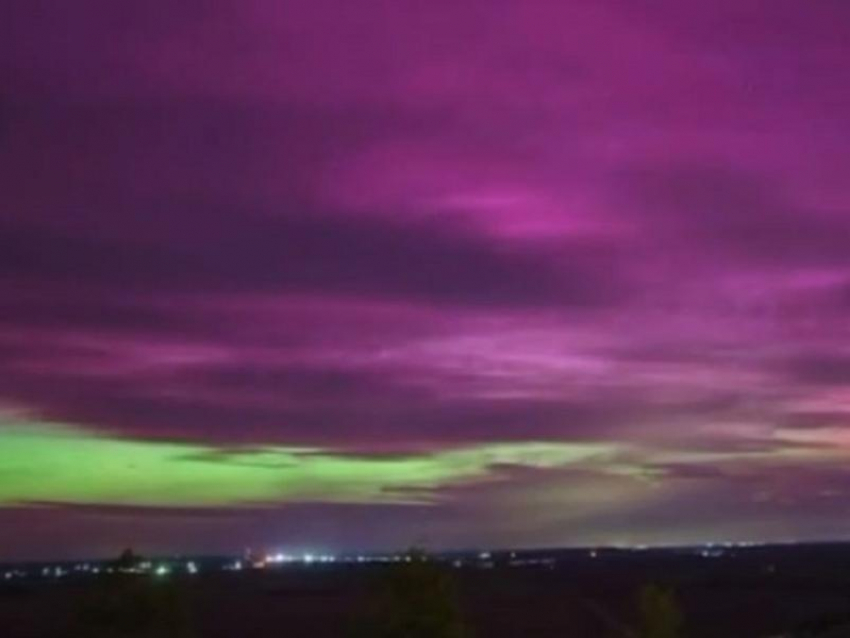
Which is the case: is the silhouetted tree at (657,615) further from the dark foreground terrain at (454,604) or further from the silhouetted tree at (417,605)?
the silhouetted tree at (417,605)

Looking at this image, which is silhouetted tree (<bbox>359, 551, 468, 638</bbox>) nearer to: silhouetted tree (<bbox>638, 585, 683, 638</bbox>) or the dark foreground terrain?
the dark foreground terrain

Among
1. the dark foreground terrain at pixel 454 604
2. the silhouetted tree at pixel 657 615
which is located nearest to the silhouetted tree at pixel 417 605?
the dark foreground terrain at pixel 454 604

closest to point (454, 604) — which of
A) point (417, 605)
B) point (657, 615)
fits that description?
point (417, 605)

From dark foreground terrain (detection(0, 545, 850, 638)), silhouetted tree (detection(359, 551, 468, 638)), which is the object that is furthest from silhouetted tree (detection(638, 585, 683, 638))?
silhouetted tree (detection(359, 551, 468, 638))

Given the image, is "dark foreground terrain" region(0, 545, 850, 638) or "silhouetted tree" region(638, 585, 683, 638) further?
"silhouetted tree" region(638, 585, 683, 638)

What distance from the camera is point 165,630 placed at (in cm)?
4753

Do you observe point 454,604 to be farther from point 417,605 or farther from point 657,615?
point 657,615

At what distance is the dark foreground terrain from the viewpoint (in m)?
47.6

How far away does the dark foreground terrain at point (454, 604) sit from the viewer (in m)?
47.6

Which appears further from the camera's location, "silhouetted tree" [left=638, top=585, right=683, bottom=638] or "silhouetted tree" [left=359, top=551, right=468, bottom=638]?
"silhouetted tree" [left=638, top=585, right=683, bottom=638]

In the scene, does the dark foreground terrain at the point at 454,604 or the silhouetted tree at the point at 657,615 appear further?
the silhouetted tree at the point at 657,615

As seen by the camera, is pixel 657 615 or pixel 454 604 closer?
pixel 454 604

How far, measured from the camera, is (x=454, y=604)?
4638 cm

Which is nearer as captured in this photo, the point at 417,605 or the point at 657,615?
the point at 417,605
